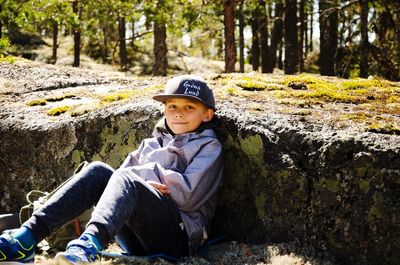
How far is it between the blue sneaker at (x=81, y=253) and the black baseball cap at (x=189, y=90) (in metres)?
1.56

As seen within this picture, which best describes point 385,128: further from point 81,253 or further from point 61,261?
point 61,261

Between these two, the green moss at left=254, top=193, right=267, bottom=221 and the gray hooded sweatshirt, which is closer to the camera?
the gray hooded sweatshirt

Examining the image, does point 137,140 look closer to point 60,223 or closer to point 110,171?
point 110,171

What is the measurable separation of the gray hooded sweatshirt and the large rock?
0.25 m

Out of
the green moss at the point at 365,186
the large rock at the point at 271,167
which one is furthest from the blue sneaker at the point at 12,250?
the green moss at the point at 365,186

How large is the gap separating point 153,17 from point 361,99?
23.5ft

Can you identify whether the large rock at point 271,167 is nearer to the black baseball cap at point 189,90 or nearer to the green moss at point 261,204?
the green moss at point 261,204

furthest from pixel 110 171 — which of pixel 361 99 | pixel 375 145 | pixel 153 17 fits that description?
pixel 153 17

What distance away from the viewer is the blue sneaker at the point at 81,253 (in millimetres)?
2883

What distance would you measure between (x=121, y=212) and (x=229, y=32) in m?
9.64

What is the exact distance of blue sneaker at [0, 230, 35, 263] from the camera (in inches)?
127

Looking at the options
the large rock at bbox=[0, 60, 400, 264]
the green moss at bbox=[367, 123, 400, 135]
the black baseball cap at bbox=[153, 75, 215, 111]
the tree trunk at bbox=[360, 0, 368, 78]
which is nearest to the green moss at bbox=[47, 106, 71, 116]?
the large rock at bbox=[0, 60, 400, 264]

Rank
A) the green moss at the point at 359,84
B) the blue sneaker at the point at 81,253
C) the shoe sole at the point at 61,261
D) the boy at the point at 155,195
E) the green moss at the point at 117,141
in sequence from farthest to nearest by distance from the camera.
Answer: the green moss at the point at 359,84 < the green moss at the point at 117,141 < the boy at the point at 155,195 < the blue sneaker at the point at 81,253 < the shoe sole at the point at 61,261

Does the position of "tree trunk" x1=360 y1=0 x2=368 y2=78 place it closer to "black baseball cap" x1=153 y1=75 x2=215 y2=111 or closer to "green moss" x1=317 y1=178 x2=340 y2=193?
"black baseball cap" x1=153 y1=75 x2=215 y2=111
